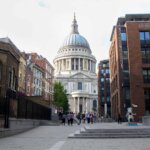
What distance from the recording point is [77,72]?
144 meters

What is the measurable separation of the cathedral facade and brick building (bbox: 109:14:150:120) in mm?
80024

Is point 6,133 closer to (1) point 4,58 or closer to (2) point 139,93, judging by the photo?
(1) point 4,58

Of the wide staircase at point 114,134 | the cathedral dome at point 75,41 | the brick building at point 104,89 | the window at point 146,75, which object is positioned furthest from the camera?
the cathedral dome at point 75,41

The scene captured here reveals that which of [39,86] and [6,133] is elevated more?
[39,86]

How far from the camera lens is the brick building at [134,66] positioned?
51.2 m

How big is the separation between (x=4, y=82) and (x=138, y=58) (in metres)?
28.8

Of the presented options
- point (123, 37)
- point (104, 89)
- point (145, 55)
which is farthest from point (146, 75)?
point (104, 89)

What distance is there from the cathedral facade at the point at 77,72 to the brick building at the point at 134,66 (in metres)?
80.0

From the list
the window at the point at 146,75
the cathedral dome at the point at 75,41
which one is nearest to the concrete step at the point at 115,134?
the window at the point at 146,75

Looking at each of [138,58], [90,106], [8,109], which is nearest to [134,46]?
[138,58]

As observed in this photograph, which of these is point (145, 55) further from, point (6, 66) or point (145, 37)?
point (6, 66)

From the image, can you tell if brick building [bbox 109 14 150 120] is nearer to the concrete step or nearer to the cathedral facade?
the concrete step

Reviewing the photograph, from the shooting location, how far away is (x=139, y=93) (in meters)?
51.3

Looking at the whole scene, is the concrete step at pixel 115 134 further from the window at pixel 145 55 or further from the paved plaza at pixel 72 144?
the window at pixel 145 55
